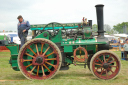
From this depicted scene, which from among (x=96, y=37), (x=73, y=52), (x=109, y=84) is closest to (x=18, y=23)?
(x=73, y=52)

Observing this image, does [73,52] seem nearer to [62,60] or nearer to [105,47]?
[62,60]

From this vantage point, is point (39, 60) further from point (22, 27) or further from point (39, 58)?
point (22, 27)

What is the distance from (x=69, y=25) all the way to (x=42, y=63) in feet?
5.52

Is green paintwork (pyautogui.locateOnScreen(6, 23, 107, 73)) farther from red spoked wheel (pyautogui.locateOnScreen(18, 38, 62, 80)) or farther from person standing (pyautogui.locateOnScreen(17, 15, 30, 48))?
person standing (pyautogui.locateOnScreen(17, 15, 30, 48))

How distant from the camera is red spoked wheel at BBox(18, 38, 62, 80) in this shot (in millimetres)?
6105

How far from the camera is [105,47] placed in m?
6.55

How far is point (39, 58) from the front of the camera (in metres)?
6.10

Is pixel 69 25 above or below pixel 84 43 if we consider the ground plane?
above

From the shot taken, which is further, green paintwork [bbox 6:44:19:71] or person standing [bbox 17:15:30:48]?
person standing [bbox 17:15:30:48]

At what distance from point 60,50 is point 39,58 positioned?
0.85 metres

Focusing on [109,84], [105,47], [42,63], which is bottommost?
[109,84]

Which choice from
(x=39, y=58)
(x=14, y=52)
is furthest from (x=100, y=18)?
(x=14, y=52)

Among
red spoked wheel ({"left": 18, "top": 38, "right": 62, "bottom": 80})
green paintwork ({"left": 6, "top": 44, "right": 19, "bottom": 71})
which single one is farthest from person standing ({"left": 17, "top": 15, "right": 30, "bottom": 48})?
red spoked wheel ({"left": 18, "top": 38, "right": 62, "bottom": 80})

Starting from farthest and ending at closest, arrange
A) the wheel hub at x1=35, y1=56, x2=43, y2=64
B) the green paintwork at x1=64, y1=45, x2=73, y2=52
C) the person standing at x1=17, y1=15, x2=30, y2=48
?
the person standing at x1=17, y1=15, x2=30, y2=48, the green paintwork at x1=64, y1=45, x2=73, y2=52, the wheel hub at x1=35, y1=56, x2=43, y2=64
